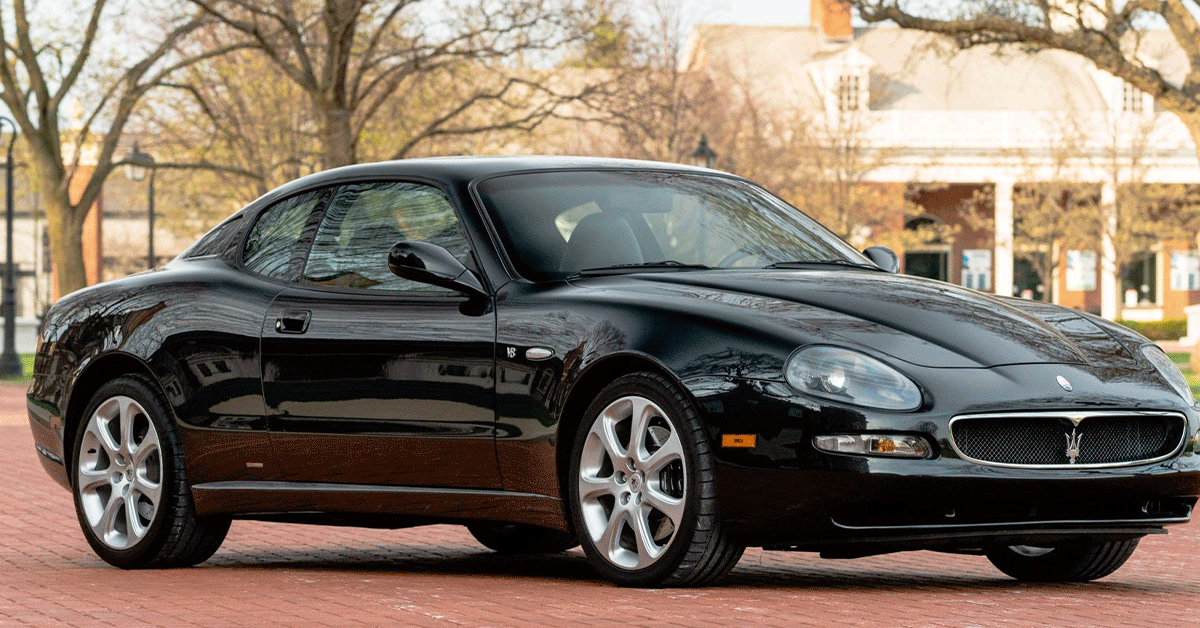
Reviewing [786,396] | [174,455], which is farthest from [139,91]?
[786,396]

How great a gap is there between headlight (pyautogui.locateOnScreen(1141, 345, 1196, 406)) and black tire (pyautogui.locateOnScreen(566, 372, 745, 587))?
5.17 ft

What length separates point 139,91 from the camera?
104ft

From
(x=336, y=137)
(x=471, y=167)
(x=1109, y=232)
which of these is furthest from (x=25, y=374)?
(x=1109, y=232)

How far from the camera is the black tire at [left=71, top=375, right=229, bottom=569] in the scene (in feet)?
24.9

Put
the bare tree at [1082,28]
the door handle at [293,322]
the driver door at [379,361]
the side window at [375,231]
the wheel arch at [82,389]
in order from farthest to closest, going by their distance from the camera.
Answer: the bare tree at [1082,28]
the wheel arch at [82,389]
the door handle at [293,322]
the side window at [375,231]
the driver door at [379,361]

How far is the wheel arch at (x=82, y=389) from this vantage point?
7.97m

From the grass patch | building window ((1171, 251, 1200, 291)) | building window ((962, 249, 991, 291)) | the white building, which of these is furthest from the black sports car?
building window ((1171, 251, 1200, 291))

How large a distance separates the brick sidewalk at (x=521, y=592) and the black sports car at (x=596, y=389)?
0.21 meters

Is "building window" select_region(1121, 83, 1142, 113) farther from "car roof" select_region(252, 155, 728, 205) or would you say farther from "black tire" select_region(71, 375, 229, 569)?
"black tire" select_region(71, 375, 229, 569)

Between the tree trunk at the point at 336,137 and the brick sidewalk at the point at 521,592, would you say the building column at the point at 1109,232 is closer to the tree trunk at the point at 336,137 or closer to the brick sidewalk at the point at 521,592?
the tree trunk at the point at 336,137

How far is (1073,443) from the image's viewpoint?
590 centimetres

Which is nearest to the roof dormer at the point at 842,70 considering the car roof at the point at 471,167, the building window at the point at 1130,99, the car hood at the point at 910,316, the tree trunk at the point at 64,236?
the building window at the point at 1130,99

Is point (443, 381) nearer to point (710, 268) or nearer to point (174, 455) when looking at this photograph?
point (710, 268)

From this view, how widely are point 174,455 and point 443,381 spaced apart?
151 centimetres
